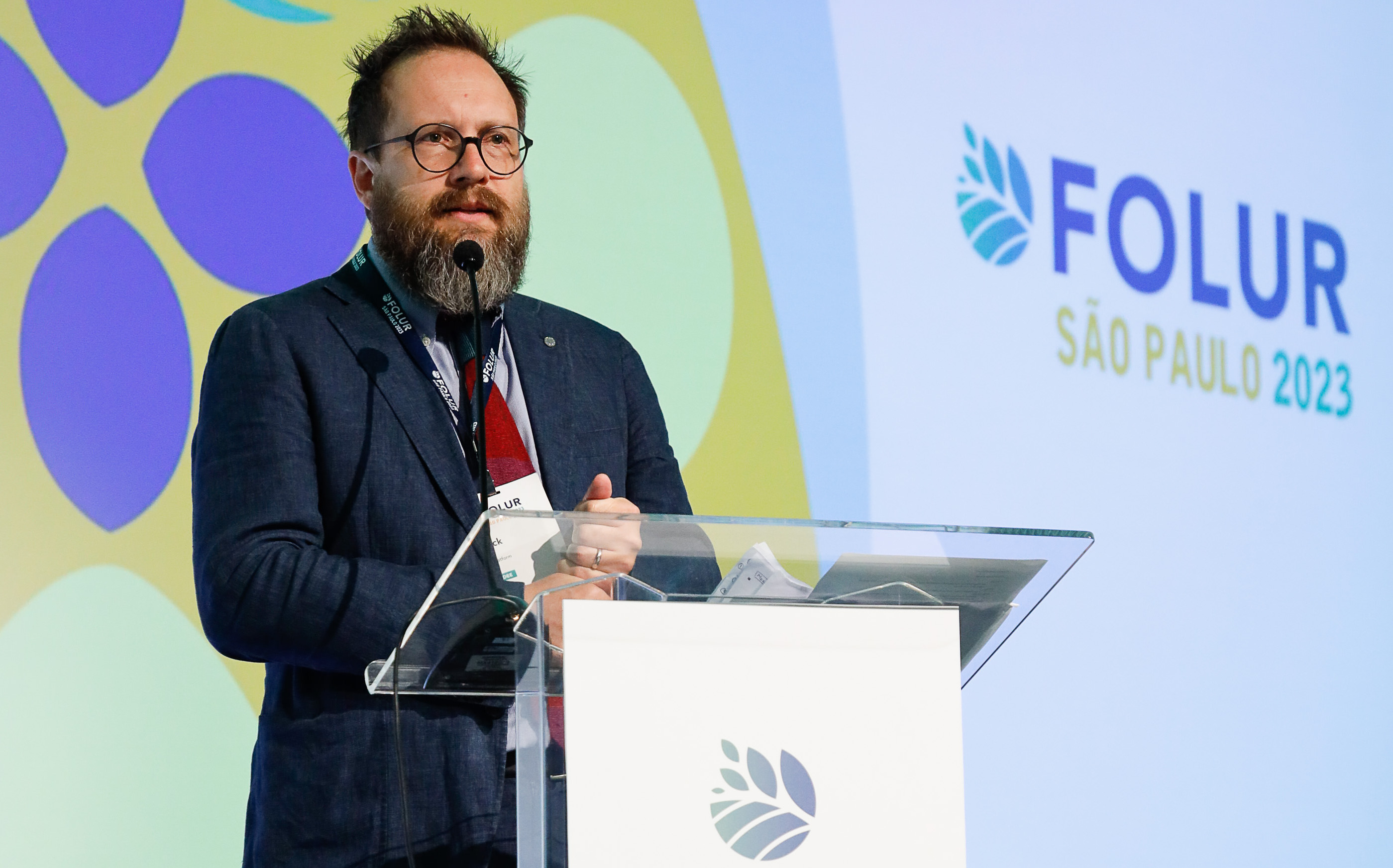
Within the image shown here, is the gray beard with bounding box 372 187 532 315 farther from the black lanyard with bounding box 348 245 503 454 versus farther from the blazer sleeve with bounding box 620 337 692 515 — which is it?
the blazer sleeve with bounding box 620 337 692 515

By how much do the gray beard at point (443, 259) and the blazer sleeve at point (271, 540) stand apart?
0.21m

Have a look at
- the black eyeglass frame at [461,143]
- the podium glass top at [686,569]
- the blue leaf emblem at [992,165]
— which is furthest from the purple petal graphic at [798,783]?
the blue leaf emblem at [992,165]

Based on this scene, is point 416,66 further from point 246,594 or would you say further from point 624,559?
point 624,559

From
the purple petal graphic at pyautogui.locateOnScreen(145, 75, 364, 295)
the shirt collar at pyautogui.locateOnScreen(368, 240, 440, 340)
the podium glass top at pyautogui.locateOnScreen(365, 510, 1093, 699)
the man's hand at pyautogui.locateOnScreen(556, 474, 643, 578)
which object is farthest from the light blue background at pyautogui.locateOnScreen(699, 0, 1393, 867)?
the man's hand at pyautogui.locateOnScreen(556, 474, 643, 578)

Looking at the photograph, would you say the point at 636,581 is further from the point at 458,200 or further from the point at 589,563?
the point at 458,200

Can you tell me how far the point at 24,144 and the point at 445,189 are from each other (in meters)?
0.81

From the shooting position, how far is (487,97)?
1.94 m

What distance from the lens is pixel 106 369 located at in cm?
230

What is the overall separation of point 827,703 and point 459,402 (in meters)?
0.79

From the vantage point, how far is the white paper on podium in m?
1.15

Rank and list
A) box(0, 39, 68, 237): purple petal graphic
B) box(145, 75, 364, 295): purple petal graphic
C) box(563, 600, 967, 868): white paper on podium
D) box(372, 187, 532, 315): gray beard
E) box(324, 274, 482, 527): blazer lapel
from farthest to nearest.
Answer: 1. box(145, 75, 364, 295): purple petal graphic
2. box(0, 39, 68, 237): purple petal graphic
3. box(372, 187, 532, 315): gray beard
4. box(324, 274, 482, 527): blazer lapel
5. box(563, 600, 967, 868): white paper on podium

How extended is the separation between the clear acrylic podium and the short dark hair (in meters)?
0.97

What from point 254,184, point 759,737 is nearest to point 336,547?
point 759,737

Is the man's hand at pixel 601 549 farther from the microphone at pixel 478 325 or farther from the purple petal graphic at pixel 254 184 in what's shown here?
the purple petal graphic at pixel 254 184
